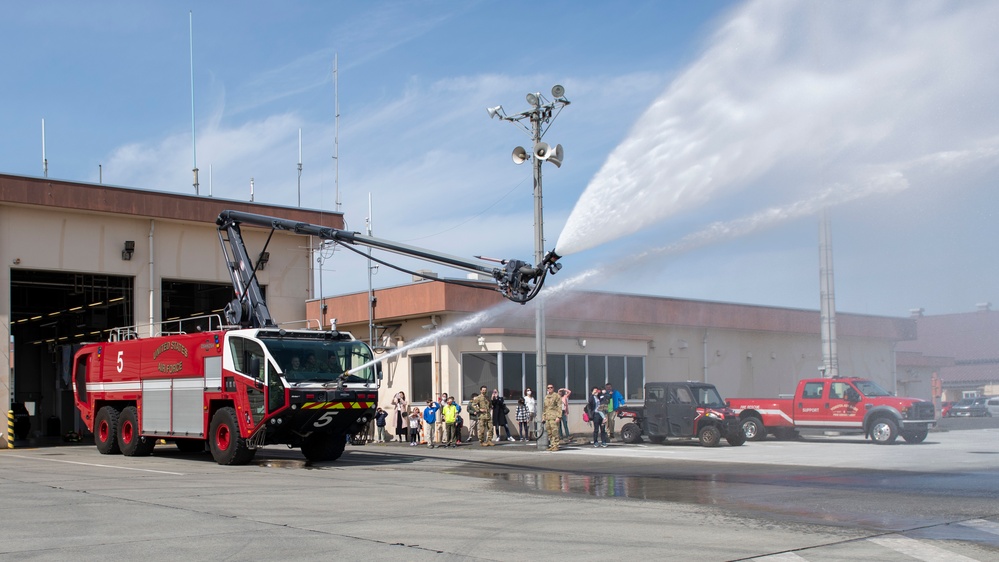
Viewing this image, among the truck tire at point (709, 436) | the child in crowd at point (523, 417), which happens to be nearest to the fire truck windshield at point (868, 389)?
the truck tire at point (709, 436)

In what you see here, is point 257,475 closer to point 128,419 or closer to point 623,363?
point 128,419

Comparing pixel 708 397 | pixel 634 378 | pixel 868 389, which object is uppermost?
pixel 634 378

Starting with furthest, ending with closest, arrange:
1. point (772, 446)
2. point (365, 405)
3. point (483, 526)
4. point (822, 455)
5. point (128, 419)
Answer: point (772, 446) → point (128, 419) → point (822, 455) → point (365, 405) → point (483, 526)

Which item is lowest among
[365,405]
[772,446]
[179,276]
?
[772,446]

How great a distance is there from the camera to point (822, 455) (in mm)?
22828

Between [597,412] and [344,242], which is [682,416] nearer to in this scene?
[597,412]

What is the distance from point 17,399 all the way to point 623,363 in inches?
1282

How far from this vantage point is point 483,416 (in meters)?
28.4

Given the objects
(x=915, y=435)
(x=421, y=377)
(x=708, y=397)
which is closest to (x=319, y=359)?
(x=421, y=377)

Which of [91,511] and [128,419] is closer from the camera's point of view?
[91,511]

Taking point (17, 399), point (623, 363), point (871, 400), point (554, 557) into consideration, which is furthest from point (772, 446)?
point (17, 399)

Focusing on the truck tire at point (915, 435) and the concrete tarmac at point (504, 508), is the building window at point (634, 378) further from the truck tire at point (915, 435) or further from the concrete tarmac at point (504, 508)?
the concrete tarmac at point (504, 508)

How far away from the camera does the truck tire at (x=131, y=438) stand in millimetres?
24219

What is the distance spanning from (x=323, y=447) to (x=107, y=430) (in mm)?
7335
